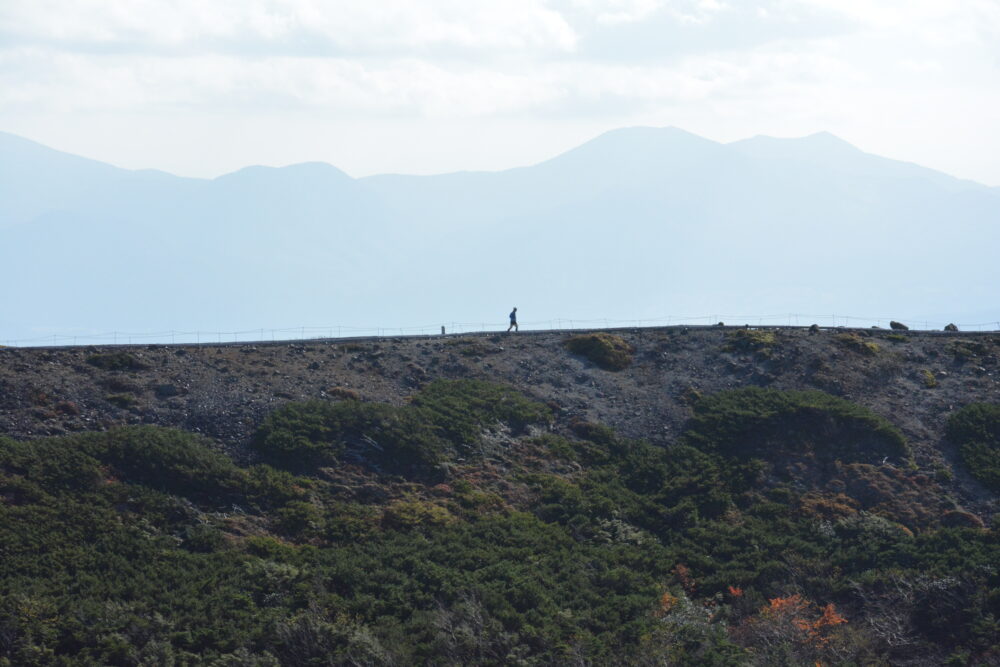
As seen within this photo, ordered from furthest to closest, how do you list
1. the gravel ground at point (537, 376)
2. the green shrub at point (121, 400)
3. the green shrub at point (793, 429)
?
the green shrub at point (793, 429)
the green shrub at point (121, 400)
the gravel ground at point (537, 376)

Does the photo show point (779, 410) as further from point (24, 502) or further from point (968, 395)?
point (24, 502)

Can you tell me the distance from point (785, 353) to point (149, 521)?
3684 cm

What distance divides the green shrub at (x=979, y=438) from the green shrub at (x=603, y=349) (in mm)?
17708

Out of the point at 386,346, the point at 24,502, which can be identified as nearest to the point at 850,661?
the point at 24,502

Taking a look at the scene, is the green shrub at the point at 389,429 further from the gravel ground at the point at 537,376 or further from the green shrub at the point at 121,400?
the green shrub at the point at 121,400

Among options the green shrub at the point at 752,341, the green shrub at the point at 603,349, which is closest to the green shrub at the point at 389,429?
the green shrub at the point at 603,349

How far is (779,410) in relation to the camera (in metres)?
48.1

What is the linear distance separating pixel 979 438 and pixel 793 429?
8.94 m

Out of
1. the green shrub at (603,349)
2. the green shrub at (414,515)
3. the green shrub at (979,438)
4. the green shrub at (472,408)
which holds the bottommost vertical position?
the green shrub at (414,515)

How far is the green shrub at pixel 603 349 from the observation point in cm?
5434

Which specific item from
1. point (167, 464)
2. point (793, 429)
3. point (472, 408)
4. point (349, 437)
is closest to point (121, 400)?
point (167, 464)

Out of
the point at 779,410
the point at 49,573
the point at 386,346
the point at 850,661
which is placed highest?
the point at 386,346

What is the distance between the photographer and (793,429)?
46969 mm

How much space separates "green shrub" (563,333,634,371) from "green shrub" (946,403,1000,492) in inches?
697
